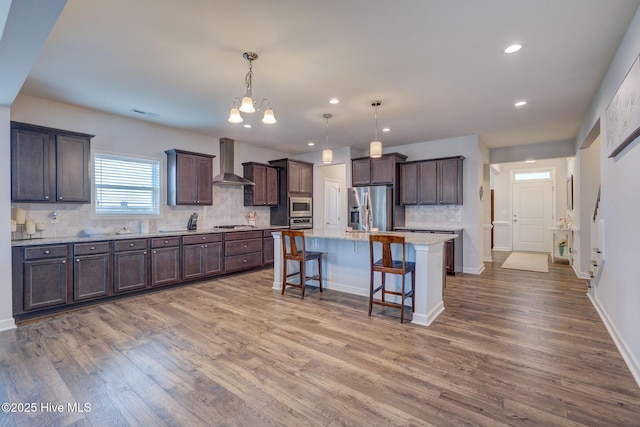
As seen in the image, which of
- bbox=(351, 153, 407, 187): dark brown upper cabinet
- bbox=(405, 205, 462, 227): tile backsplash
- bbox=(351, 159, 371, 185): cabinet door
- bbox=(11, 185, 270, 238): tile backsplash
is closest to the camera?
bbox=(11, 185, 270, 238): tile backsplash

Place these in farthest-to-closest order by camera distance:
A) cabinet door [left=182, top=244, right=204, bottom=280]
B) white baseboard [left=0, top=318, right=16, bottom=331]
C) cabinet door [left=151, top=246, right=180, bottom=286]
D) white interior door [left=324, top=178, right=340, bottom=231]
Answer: white interior door [left=324, top=178, right=340, bottom=231] < cabinet door [left=182, top=244, right=204, bottom=280] < cabinet door [left=151, top=246, right=180, bottom=286] < white baseboard [left=0, top=318, right=16, bottom=331]

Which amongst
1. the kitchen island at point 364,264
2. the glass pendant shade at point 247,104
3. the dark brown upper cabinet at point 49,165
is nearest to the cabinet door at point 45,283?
the dark brown upper cabinet at point 49,165

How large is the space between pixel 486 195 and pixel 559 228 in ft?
5.95

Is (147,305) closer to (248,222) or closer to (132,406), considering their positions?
(132,406)

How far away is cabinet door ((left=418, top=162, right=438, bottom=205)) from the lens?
5945mm

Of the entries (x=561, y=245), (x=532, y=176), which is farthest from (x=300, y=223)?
(x=532, y=176)

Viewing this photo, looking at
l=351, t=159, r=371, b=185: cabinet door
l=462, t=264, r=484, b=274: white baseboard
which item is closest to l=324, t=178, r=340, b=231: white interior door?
l=351, t=159, r=371, b=185: cabinet door

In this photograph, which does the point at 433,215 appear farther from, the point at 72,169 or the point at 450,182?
the point at 72,169

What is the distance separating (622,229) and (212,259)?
5313 mm

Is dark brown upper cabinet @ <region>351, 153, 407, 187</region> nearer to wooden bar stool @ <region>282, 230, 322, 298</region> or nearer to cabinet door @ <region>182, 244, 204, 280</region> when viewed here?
wooden bar stool @ <region>282, 230, 322, 298</region>

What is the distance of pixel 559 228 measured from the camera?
691 cm

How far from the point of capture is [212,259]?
5.26 metres

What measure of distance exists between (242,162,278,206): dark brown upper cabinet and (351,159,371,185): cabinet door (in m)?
1.84

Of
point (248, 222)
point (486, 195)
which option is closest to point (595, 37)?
point (486, 195)
